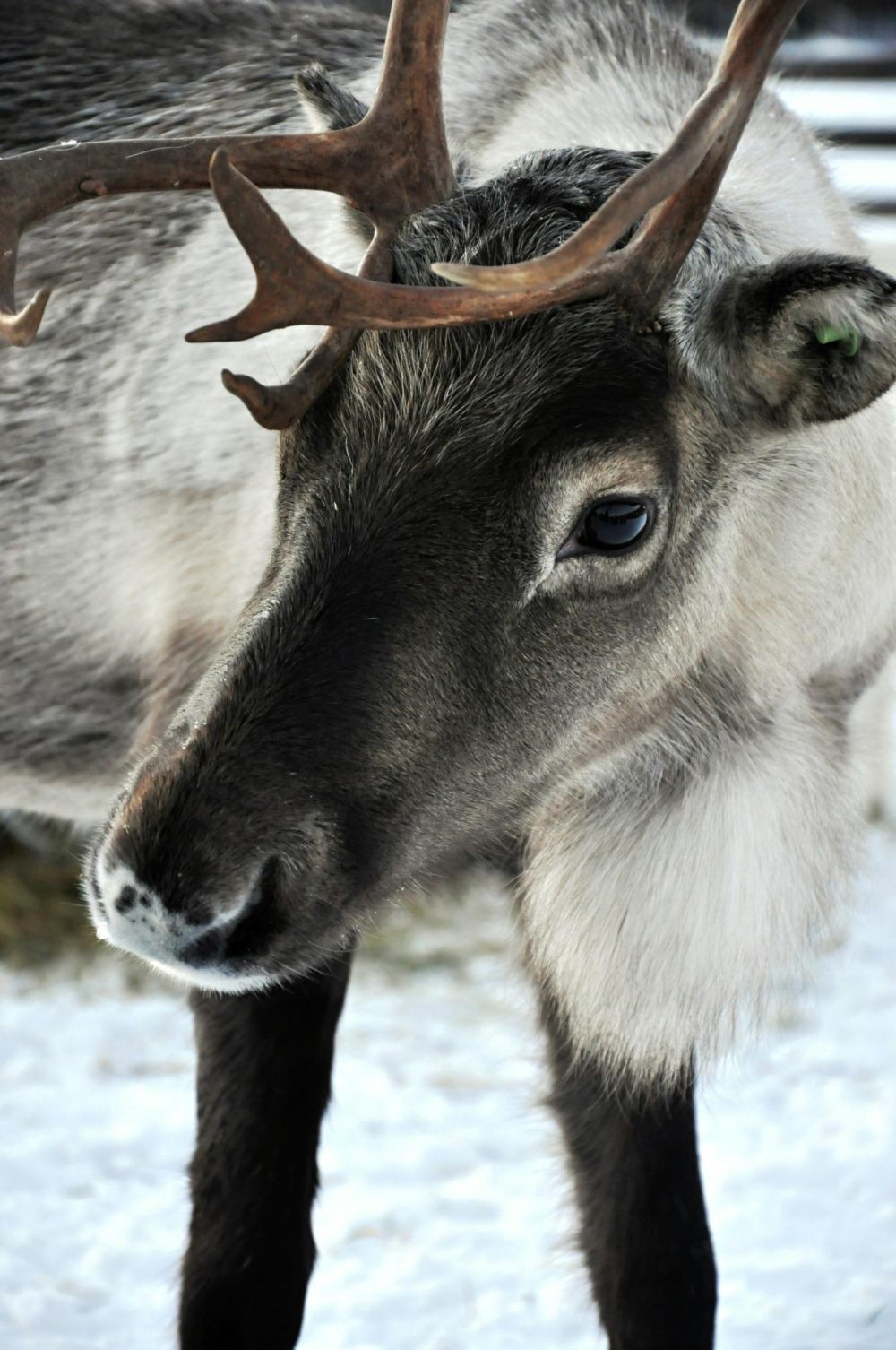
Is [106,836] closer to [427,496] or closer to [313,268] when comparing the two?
[427,496]

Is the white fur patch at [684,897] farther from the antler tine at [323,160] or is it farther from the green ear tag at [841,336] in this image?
the antler tine at [323,160]

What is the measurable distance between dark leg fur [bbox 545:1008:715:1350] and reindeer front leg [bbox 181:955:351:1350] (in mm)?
401

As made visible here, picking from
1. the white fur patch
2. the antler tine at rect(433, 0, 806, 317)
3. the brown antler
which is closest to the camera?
the antler tine at rect(433, 0, 806, 317)

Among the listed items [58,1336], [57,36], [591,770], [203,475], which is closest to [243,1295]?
[58,1336]

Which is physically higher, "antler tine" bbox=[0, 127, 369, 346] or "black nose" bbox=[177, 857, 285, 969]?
"antler tine" bbox=[0, 127, 369, 346]

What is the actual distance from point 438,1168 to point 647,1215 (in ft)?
3.54

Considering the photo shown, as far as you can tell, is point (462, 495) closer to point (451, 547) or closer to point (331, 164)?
point (451, 547)

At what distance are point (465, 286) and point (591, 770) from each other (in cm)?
72

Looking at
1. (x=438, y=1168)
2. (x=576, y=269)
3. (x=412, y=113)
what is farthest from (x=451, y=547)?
(x=438, y=1168)

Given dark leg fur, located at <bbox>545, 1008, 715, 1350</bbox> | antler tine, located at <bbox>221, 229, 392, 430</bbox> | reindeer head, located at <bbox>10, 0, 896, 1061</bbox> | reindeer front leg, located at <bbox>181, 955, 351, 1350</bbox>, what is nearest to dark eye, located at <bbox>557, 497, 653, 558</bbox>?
reindeer head, located at <bbox>10, 0, 896, 1061</bbox>

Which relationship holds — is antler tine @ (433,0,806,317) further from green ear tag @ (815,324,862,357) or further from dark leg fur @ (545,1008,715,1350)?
dark leg fur @ (545,1008,715,1350)

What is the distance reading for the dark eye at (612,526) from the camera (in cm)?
181

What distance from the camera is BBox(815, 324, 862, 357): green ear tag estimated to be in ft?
5.88

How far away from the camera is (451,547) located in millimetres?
1774
